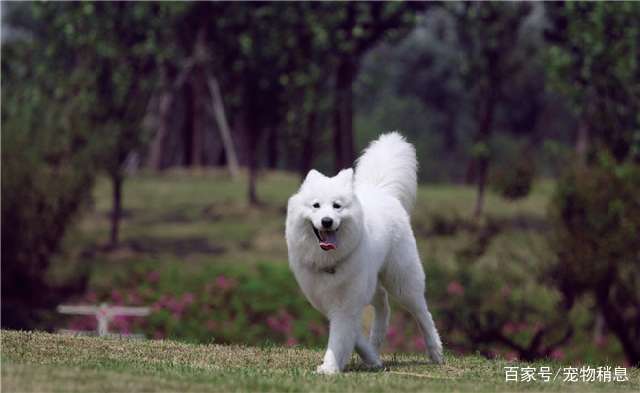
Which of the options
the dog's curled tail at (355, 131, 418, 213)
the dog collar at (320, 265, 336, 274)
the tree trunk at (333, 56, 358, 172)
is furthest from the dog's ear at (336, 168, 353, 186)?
the tree trunk at (333, 56, 358, 172)

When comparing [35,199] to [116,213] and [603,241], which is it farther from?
[603,241]

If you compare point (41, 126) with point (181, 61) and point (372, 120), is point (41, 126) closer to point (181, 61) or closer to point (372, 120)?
point (181, 61)

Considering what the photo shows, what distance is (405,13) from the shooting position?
30906mm

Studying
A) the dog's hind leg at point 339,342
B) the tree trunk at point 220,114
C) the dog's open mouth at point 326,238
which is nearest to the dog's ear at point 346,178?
the dog's open mouth at point 326,238

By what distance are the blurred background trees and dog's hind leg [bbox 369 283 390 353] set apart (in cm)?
1136

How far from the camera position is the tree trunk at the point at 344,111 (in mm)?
31797

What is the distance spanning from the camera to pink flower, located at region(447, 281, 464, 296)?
79.4 feet

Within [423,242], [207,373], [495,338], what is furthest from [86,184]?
[207,373]

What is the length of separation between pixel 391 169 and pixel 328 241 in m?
1.85

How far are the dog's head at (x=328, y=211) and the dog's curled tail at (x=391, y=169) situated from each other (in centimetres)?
150

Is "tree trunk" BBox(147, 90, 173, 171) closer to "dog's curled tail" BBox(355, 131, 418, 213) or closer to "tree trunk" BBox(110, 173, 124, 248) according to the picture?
"tree trunk" BBox(110, 173, 124, 248)

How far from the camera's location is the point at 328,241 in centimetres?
946

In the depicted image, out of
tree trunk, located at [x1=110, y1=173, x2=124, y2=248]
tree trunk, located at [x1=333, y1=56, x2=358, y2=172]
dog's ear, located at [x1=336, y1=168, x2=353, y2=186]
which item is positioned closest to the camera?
dog's ear, located at [x1=336, y1=168, x2=353, y2=186]

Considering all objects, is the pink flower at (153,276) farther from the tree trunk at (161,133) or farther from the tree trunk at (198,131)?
the tree trunk at (198,131)
